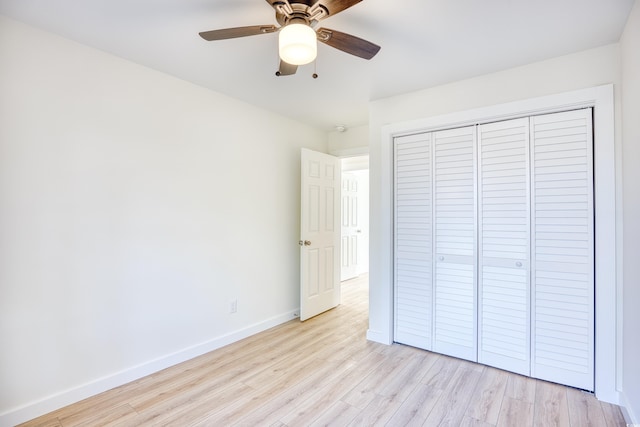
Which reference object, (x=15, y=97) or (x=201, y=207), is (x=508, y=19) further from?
(x=15, y=97)

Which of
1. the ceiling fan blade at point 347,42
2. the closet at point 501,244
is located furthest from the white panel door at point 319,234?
the ceiling fan blade at point 347,42

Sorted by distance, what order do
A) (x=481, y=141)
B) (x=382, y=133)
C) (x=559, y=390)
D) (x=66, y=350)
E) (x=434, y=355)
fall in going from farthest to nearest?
(x=382, y=133), (x=434, y=355), (x=481, y=141), (x=559, y=390), (x=66, y=350)

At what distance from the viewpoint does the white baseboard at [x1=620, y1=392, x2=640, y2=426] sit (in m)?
1.69

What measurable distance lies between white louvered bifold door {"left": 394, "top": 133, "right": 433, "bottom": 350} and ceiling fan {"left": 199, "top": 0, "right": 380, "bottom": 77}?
1392 mm

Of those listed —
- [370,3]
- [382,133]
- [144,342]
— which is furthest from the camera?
[382,133]

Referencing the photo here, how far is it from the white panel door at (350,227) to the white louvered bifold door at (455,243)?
292 centimetres

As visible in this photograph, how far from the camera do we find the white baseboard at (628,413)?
1.69m

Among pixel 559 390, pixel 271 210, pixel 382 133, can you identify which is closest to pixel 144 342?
→ pixel 271 210

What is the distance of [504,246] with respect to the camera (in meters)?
2.46

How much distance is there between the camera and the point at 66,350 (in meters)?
2.00

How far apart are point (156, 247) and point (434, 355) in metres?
2.52

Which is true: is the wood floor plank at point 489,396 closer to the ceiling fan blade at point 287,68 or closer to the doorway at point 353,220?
the ceiling fan blade at point 287,68

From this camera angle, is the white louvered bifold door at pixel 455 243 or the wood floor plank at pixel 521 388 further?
the white louvered bifold door at pixel 455 243

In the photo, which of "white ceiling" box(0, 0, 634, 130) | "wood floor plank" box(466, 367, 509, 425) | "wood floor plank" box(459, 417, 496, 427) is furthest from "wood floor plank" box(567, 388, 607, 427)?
"white ceiling" box(0, 0, 634, 130)
